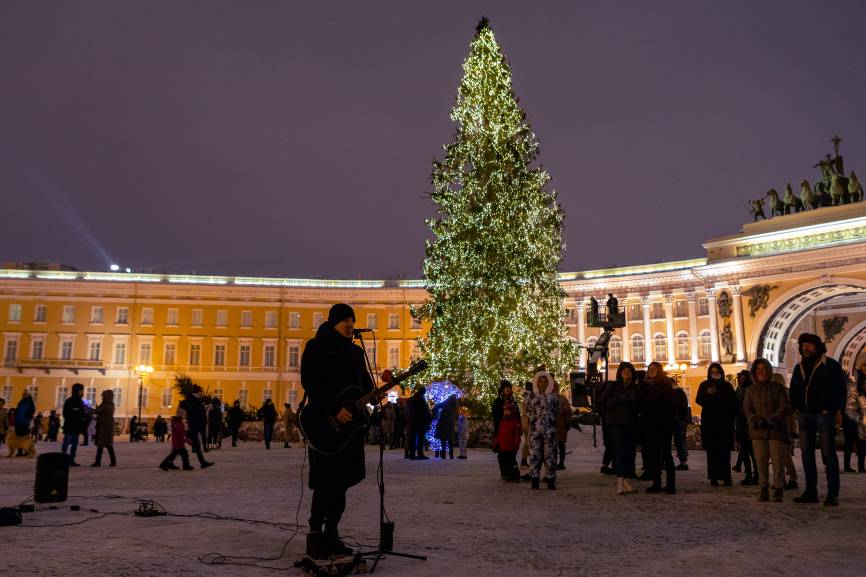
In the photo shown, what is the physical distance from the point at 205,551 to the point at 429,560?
162 centimetres

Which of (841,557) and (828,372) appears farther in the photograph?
(828,372)

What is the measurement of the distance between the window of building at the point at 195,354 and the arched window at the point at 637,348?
32170 mm

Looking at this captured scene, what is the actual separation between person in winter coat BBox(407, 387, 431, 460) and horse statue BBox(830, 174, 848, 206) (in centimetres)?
3678

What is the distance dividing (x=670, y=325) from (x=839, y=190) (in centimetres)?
1371

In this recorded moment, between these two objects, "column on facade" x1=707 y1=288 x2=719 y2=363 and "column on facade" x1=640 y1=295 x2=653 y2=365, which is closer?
"column on facade" x1=707 y1=288 x2=719 y2=363

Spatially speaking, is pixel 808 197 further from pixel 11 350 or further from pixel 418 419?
pixel 11 350

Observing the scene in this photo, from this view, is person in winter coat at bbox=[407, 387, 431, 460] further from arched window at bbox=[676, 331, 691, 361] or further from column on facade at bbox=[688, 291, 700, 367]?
arched window at bbox=[676, 331, 691, 361]

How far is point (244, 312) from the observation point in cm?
5853

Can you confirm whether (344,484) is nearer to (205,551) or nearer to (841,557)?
(205,551)

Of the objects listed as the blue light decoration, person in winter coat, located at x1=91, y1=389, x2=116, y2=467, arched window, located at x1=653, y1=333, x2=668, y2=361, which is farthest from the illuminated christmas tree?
arched window, located at x1=653, y1=333, x2=668, y2=361

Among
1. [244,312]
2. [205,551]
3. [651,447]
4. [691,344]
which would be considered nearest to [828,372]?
[651,447]

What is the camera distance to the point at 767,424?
870 cm

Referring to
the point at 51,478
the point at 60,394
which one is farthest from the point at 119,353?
the point at 51,478

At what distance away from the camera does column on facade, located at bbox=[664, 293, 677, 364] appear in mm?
52156
